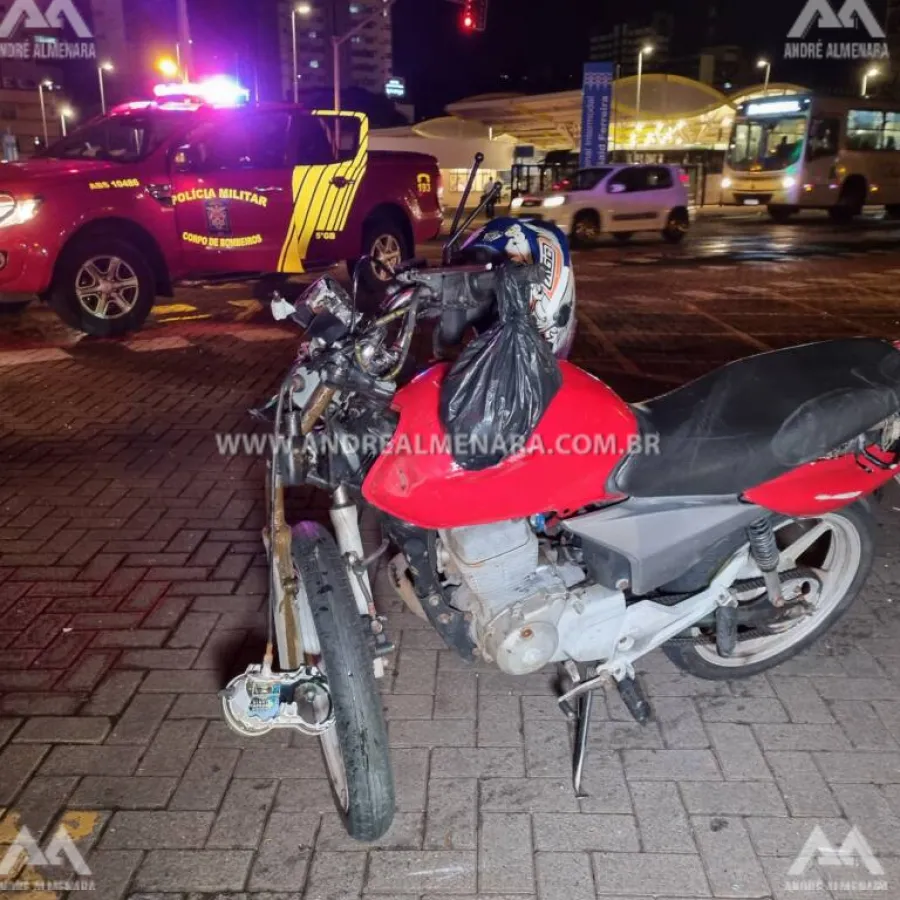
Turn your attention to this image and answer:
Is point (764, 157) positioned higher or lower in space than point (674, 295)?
higher

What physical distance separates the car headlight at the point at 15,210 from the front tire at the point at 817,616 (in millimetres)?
7627

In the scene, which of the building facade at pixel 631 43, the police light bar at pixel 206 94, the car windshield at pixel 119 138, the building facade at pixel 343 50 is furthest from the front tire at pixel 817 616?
the building facade at pixel 343 50

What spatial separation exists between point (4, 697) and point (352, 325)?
214 centimetres

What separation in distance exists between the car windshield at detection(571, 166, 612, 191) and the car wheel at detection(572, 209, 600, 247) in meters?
0.59

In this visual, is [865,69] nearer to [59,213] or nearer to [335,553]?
[59,213]

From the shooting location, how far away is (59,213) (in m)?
8.37

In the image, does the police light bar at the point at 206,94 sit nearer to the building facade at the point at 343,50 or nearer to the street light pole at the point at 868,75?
the street light pole at the point at 868,75

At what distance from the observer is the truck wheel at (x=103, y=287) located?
341 inches

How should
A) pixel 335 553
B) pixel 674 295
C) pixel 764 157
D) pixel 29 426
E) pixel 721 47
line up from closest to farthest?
pixel 335 553 → pixel 29 426 → pixel 674 295 → pixel 764 157 → pixel 721 47

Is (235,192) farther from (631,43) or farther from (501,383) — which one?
(631,43)

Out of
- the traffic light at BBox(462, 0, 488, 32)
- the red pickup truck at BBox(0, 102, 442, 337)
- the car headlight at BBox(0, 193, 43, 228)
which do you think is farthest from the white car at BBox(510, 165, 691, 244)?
the car headlight at BBox(0, 193, 43, 228)

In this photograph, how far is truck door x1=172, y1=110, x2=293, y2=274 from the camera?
945cm

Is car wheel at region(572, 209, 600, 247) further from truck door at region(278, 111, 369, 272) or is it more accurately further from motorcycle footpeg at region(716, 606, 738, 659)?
motorcycle footpeg at region(716, 606, 738, 659)

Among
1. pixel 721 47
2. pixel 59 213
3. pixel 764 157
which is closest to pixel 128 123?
pixel 59 213
